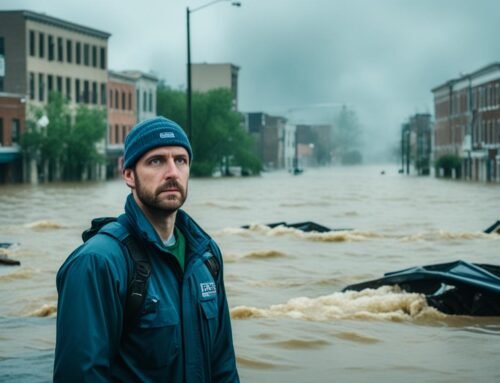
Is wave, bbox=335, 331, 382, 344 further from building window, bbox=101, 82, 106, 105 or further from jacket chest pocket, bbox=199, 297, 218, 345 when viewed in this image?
building window, bbox=101, 82, 106, 105

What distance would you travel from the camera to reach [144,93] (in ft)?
412

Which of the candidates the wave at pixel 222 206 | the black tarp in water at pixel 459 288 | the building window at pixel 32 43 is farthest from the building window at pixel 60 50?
the black tarp in water at pixel 459 288

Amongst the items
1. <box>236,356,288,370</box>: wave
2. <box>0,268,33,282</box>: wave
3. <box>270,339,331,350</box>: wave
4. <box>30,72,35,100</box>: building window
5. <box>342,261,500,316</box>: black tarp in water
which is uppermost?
<box>30,72,35,100</box>: building window

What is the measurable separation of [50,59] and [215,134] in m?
22.8

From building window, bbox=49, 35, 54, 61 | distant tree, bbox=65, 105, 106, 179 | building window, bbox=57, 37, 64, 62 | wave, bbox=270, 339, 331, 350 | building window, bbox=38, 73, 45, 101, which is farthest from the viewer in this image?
building window, bbox=57, 37, 64, 62

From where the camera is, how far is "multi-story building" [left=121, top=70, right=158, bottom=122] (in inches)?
4872

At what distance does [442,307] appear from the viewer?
1684 centimetres

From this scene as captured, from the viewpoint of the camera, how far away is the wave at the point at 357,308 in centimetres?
1678

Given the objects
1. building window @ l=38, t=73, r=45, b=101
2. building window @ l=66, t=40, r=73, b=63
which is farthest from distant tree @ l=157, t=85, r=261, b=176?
building window @ l=38, t=73, r=45, b=101

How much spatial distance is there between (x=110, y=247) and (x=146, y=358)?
43cm

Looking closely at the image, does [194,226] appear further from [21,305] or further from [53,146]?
[53,146]

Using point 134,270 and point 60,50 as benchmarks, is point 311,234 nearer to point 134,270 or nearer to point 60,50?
point 134,270

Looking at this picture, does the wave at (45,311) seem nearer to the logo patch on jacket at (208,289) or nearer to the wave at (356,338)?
the wave at (356,338)

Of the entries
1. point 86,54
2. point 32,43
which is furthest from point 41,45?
point 86,54
